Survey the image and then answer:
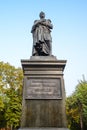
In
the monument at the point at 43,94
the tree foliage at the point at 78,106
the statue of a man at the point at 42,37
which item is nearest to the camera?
the monument at the point at 43,94

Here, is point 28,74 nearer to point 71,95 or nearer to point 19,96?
point 19,96

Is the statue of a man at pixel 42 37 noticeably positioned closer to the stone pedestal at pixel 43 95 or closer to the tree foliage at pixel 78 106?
the stone pedestal at pixel 43 95

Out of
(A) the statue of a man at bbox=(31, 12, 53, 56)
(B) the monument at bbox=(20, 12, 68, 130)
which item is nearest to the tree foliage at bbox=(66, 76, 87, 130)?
(A) the statue of a man at bbox=(31, 12, 53, 56)

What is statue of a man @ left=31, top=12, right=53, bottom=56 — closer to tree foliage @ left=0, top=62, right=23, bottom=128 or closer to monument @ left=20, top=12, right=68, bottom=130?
monument @ left=20, top=12, right=68, bottom=130

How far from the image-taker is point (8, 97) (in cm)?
3853

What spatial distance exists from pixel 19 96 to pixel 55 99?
93.3ft

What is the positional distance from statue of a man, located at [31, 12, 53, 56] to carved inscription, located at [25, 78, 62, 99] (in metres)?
1.59

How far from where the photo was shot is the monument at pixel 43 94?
428 inches

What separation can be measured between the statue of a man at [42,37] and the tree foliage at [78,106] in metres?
31.6

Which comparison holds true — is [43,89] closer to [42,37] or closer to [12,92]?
[42,37]

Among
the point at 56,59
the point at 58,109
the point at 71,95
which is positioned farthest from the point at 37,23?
the point at 71,95

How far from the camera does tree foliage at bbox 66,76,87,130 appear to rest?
4547cm

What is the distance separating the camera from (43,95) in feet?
36.8

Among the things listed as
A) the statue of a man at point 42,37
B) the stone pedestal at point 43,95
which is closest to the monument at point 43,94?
the stone pedestal at point 43,95
